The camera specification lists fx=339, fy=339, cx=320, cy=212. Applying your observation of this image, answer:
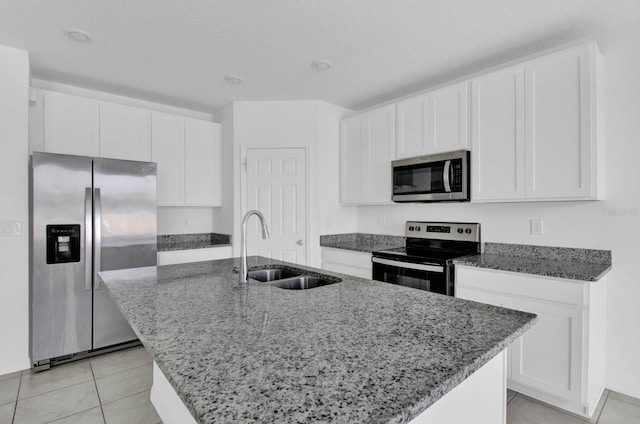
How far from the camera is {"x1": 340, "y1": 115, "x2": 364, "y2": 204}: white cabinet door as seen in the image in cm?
367

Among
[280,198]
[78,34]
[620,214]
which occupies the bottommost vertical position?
[620,214]

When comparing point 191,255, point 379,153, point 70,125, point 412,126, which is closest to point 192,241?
point 191,255

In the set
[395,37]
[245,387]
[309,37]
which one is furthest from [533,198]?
[245,387]

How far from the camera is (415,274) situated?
107 inches

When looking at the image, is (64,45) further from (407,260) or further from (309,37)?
(407,260)

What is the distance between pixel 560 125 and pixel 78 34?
3.34 metres

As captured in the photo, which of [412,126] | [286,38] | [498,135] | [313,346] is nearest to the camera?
[313,346]

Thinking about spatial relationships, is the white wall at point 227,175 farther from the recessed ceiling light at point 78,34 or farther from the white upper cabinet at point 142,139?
the recessed ceiling light at point 78,34

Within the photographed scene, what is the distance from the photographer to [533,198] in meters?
2.38

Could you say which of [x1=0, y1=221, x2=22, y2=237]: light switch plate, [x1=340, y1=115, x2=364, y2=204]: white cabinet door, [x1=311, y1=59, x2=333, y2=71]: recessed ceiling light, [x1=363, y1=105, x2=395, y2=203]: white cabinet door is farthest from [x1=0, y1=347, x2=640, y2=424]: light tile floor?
[x1=311, y1=59, x2=333, y2=71]: recessed ceiling light

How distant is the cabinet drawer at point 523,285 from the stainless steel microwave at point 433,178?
644 millimetres

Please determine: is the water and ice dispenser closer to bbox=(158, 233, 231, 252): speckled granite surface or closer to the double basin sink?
bbox=(158, 233, 231, 252): speckled granite surface

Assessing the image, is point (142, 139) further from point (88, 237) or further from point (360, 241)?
point (360, 241)

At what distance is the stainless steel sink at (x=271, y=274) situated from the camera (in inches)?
81.4
